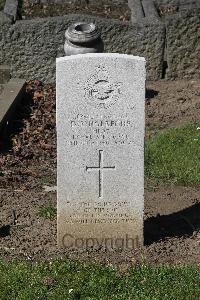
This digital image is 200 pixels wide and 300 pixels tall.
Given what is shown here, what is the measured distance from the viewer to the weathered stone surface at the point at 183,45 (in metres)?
11.5

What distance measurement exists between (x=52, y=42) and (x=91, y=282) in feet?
19.3

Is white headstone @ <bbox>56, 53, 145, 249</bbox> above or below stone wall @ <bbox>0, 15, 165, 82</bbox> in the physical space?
above

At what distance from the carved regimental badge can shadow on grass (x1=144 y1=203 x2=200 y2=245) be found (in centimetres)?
130

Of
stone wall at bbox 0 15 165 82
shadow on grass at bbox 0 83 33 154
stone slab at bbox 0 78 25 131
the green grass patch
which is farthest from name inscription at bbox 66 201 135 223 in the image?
stone wall at bbox 0 15 165 82

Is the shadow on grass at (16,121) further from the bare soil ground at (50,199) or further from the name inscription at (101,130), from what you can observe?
the name inscription at (101,130)

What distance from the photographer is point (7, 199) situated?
25.3ft

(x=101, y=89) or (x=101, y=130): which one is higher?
(x=101, y=89)

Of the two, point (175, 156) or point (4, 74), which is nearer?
point (175, 156)

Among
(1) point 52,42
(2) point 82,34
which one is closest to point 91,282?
(2) point 82,34

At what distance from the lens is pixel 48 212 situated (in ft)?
23.9

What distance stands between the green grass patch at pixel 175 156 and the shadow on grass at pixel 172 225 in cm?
80

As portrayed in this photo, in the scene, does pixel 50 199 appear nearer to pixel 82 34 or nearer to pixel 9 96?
pixel 9 96

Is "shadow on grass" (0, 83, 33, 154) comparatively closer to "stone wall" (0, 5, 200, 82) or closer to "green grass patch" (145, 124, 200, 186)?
"stone wall" (0, 5, 200, 82)

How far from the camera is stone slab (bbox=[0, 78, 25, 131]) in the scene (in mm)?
9617
